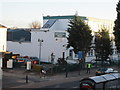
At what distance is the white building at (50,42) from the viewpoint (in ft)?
182

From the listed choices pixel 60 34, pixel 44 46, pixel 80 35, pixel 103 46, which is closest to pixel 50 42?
pixel 44 46

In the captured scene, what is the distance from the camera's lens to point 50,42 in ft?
185

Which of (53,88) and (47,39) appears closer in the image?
(53,88)

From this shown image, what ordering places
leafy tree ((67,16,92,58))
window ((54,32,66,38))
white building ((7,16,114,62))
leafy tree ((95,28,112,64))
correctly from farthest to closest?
1. white building ((7,16,114,62))
2. window ((54,32,66,38))
3. leafy tree ((95,28,112,64))
4. leafy tree ((67,16,92,58))

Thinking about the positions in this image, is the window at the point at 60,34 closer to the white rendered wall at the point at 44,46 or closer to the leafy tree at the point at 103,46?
the white rendered wall at the point at 44,46

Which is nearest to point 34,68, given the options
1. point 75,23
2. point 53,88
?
point 75,23

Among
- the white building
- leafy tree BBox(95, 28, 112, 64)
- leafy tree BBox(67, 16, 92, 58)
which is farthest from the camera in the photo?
the white building

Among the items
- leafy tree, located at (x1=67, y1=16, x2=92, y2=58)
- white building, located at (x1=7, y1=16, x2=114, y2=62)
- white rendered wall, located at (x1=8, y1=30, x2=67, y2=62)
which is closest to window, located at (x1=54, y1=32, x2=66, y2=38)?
white building, located at (x1=7, y1=16, x2=114, y2=62)

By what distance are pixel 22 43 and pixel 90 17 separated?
16.1 meters

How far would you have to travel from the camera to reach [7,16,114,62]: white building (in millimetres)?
55375

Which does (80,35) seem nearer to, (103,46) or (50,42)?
(103,46)

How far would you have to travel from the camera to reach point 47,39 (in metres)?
56.9

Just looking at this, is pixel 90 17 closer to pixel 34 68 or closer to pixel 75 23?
pixel 75 23

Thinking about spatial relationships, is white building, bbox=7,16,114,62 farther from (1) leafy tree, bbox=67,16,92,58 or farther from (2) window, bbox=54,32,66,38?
(1) leafy tree, bbox=67,16,92,58
